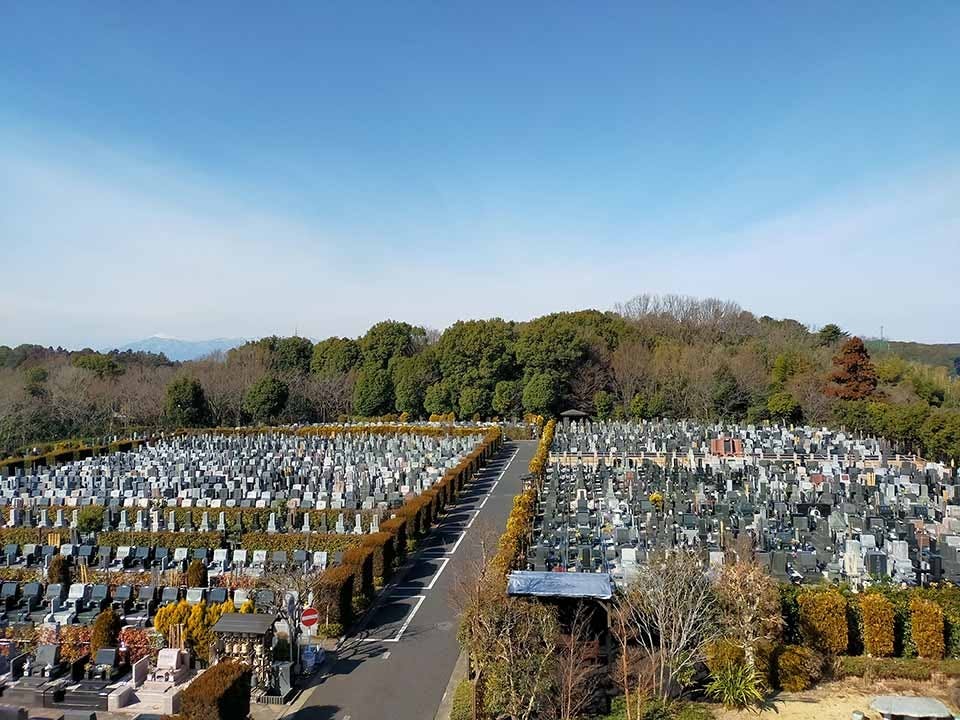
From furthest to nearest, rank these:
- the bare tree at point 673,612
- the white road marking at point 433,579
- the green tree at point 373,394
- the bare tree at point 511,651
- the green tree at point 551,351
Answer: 1. the green tree at point 373,394
2. the green tree at point 551,351
3. the white road marking at point 433,579
4. the bare tree at point 673,612
5. the bare tree at point 511,651

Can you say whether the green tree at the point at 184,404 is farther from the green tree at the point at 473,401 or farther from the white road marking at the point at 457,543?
the white road marking at the point at 457,543

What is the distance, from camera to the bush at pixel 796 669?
34.1ft

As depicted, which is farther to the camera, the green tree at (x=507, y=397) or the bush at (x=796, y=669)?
the green tree at (x=507, y=397)

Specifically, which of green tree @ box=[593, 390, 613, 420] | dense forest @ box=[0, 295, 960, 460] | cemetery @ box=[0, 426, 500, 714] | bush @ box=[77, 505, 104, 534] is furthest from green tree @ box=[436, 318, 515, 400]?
bush @ box=[77, 505, 104, 534]

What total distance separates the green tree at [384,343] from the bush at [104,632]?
156ft

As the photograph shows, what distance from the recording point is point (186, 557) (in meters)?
16.1

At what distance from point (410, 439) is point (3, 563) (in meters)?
22.9

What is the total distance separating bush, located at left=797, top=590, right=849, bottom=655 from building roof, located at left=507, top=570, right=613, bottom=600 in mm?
3489

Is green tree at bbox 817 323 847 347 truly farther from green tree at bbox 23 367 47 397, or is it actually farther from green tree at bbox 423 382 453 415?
green tree at bbox 23 367 47 397

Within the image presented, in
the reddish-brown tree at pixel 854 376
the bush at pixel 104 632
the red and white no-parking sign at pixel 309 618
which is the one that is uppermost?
the reddish-brown tree at pixel 854 376

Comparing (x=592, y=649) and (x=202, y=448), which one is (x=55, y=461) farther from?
(x=592, y=649)

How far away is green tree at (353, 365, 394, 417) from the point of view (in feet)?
176

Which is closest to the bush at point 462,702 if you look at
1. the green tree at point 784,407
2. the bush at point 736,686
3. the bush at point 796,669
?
the bush at point 736,686

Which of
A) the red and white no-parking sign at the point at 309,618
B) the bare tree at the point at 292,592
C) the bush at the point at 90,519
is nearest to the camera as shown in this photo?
the red and white no-parking sign at the point at 309,618
